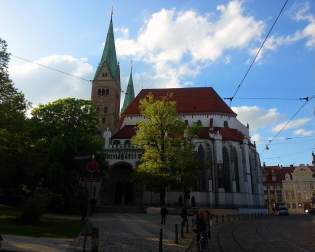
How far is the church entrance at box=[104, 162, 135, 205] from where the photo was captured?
48219 mm

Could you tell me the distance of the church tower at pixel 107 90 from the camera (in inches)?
2605

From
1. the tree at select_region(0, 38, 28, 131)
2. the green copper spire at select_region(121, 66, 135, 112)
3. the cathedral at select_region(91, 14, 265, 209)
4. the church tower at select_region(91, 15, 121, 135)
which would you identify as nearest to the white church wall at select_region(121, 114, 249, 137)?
the cathedral at select_region(91, 14, 265, 209)

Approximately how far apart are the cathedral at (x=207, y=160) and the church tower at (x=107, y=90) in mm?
8513

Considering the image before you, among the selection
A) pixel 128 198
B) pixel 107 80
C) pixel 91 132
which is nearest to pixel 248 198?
pixel 128 198

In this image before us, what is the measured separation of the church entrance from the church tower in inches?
683

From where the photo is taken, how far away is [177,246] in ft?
45.0

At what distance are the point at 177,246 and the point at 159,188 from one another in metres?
23.0

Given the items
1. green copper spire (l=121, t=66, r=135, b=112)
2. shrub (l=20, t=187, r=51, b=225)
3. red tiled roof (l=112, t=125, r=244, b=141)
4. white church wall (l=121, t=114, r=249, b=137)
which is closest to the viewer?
shrub (l=20, t=187, r=51, b=225)

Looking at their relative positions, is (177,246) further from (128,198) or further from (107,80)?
(107,80)

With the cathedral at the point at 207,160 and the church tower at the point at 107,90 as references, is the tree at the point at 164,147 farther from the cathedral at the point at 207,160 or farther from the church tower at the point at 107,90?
the church tower at the point at 107,90

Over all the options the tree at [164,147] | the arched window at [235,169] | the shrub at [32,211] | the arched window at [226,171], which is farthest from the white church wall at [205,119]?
the shrub at [32,211]

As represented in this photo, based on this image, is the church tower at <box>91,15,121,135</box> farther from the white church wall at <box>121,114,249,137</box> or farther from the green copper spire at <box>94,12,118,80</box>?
the white church wall at <box>121,114,249,137</box>

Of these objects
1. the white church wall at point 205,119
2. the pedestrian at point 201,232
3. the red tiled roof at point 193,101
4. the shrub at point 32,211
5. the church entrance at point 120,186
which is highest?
the red tiled roof at point 193,101

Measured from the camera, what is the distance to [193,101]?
2290 inches
